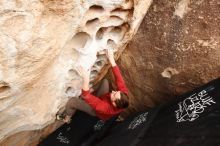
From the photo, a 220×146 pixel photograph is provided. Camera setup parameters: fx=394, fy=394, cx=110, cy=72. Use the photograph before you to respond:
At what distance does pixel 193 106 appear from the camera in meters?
2.11

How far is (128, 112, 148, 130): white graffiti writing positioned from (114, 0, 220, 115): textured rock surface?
0.63ft

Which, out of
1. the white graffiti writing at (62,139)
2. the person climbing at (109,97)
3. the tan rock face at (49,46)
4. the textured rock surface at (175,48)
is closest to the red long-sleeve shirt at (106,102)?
the person climbing at (109,97)

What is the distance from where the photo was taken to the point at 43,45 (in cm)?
180

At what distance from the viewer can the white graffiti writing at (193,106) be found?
2037 mm

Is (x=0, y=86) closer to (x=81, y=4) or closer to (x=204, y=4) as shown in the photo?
(x=81, y=4)

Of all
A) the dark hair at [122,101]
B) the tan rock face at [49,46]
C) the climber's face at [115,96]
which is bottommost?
the dark hair at [122,101]

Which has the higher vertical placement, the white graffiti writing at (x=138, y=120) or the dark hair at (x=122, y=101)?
the dark hair at (x=122, y=101)

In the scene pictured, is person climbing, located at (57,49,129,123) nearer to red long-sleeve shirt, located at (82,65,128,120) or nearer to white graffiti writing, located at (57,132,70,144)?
red long-sleeve shirt, located at (82,65,128,120)

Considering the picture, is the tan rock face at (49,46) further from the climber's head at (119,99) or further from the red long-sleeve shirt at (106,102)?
the climber's head at (119,99)

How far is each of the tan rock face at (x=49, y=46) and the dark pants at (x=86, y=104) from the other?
0.25 m

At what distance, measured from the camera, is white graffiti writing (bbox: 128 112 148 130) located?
7.97ft

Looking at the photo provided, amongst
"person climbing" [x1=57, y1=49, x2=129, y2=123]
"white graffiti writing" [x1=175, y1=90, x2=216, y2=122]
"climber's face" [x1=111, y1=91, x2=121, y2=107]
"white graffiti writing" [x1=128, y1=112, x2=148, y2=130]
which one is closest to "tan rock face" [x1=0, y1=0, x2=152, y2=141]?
"person climbing" [x1=57, y1=49, x2=129, y2=123]

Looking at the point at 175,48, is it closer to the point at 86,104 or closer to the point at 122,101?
the point at 122,101

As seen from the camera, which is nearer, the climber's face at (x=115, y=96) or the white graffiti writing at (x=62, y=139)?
the climber's face at (x=115, y=96)
